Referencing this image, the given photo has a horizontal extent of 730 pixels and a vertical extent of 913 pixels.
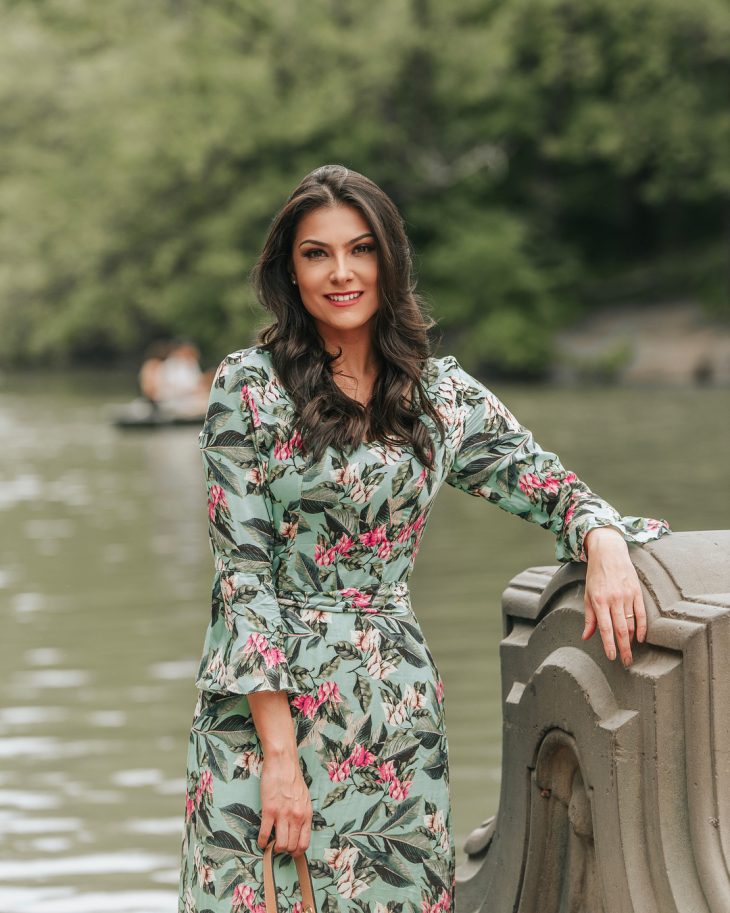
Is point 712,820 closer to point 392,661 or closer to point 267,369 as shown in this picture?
point 392,661

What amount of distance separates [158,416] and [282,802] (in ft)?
70.7

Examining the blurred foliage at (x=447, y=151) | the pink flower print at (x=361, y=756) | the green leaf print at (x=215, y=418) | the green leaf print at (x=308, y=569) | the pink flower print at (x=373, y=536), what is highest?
the blurred foliage at (x=447, y=151)

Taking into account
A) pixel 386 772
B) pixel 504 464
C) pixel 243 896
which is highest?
pixel 504 464

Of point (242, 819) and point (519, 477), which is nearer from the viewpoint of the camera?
point (242, 819)

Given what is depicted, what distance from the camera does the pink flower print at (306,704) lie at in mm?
2537

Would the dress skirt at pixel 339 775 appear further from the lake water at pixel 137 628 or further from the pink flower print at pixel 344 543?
the lake water at pixel 137 628

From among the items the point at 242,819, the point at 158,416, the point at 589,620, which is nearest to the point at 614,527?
the point at 589,620

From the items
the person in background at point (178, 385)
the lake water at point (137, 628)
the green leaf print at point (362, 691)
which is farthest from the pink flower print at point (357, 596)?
the person in background at point (178, 385)

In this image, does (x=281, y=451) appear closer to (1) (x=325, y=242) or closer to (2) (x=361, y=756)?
(1) (x=325, y=242)

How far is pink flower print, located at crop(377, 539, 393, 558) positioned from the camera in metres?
2.59

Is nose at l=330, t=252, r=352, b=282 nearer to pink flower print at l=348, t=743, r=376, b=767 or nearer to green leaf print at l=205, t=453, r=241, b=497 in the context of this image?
green leaf print at l=205, t=453, r=241, b=497

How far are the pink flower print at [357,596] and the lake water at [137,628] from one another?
2.03 m

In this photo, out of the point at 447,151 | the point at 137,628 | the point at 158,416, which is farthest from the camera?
the point at 447,151

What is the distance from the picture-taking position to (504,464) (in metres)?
2.74
